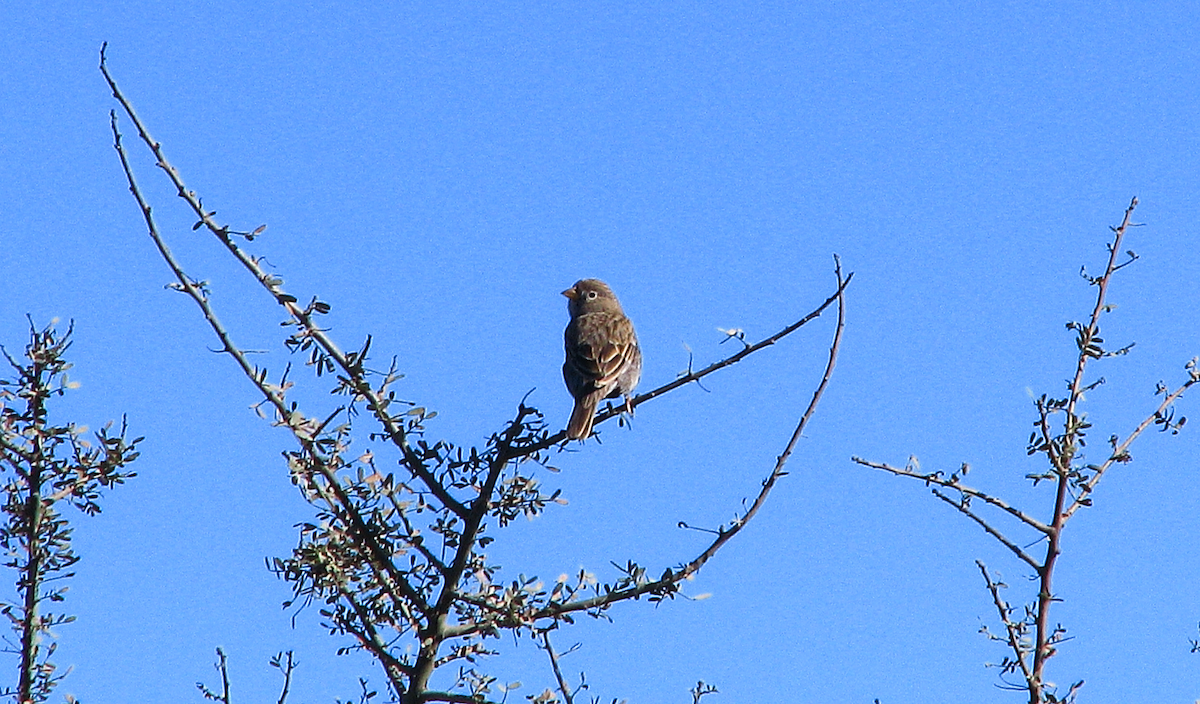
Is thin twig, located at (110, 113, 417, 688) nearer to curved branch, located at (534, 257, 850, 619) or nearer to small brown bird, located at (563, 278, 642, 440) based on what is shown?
curved branch, located at (534, 257, 850, 619)

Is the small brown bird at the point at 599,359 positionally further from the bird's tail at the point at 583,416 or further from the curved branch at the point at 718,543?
the curved branch at the point at 718,543

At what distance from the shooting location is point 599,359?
9742 mm

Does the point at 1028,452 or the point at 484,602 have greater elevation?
the point at 1028,452

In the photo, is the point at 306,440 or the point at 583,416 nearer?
the point at 306,440

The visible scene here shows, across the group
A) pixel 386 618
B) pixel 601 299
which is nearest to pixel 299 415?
pixel 386 618

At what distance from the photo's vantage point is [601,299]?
1248cm

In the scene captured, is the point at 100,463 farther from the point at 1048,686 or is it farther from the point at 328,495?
the point at 1048,686

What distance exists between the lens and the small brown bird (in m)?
9.48

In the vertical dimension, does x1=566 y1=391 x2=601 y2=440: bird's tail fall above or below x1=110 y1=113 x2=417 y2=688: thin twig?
above

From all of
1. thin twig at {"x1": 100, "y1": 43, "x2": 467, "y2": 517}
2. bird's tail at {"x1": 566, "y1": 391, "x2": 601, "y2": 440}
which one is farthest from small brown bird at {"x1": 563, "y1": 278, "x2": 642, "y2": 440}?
thin twig at {"x1": 100, "y1": 43, "x2": 467, "y2": 517}

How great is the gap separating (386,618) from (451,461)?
494 mm

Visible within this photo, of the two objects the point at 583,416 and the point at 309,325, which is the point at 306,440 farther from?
the point at 583,416

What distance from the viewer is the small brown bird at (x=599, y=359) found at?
31.1ft

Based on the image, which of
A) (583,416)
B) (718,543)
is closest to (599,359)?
(583,416)
